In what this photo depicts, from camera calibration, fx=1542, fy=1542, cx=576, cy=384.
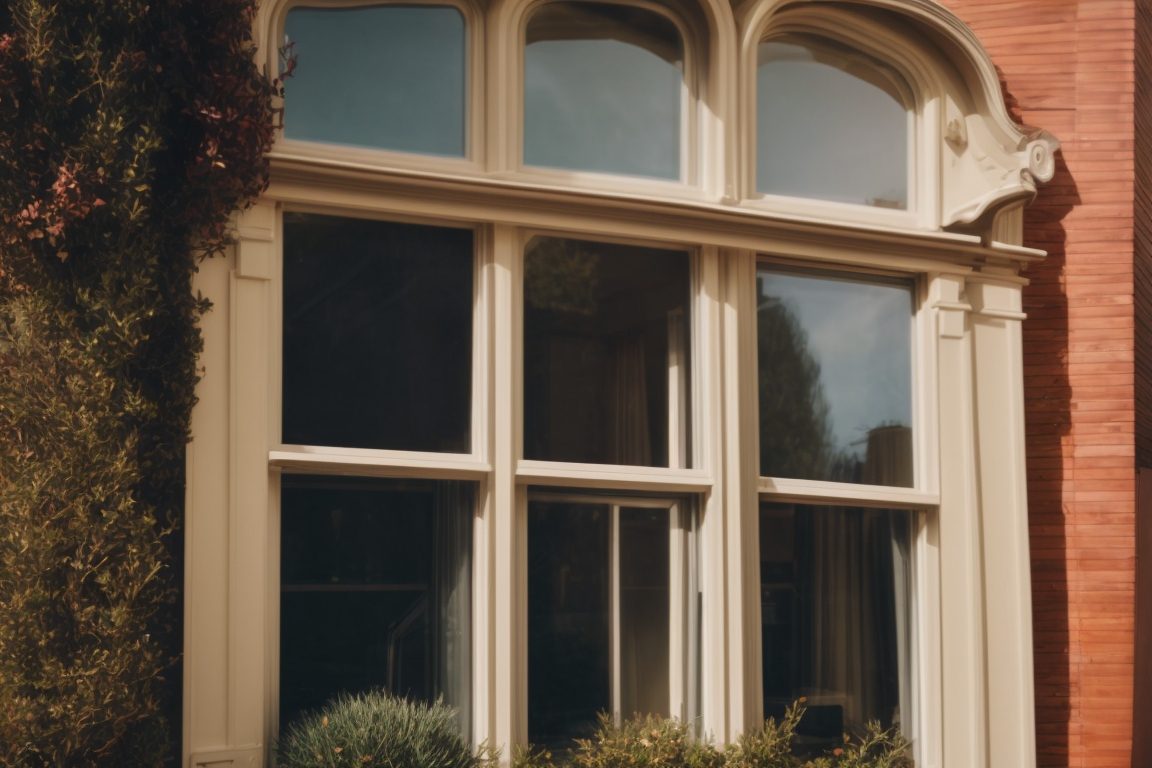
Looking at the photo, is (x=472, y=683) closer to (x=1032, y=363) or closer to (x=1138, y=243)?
(x=1032, y=363)

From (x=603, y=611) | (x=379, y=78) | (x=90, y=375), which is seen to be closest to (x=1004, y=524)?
(x=603, y=611)

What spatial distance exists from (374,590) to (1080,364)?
454 centimetres

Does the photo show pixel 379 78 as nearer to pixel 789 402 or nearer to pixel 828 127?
pixel 828 127

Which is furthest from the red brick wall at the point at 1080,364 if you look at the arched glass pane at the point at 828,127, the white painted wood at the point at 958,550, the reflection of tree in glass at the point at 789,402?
the reflection of tree in glass at the point at 789,402

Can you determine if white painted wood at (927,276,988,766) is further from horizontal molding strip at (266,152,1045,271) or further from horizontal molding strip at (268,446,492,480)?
horizontal molding strip at (268,446,492,480)

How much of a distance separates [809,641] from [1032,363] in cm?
234

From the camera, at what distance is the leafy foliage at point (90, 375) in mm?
6277

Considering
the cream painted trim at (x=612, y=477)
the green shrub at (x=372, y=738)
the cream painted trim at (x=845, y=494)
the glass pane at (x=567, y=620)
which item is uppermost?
the cream painted trim at (x=612, y=477)

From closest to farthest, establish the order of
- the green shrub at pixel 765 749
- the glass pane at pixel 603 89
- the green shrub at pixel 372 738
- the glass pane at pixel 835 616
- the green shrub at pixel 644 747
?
the green shrub at pixel 372 738, the green shrub at pixel 644 747, the green shrub at pixel 765 749, the glass pane at pixel 603 89, the glass pane at pixel 835 616

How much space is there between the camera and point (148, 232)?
6652 mm

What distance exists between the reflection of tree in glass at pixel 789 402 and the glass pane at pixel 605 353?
488 millimetres

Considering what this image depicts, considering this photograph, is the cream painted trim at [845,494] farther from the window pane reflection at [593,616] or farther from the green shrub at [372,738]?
the green shrub at [372,738]

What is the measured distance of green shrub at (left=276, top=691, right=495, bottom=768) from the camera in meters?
6.75

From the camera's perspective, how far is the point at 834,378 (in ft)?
28.0
